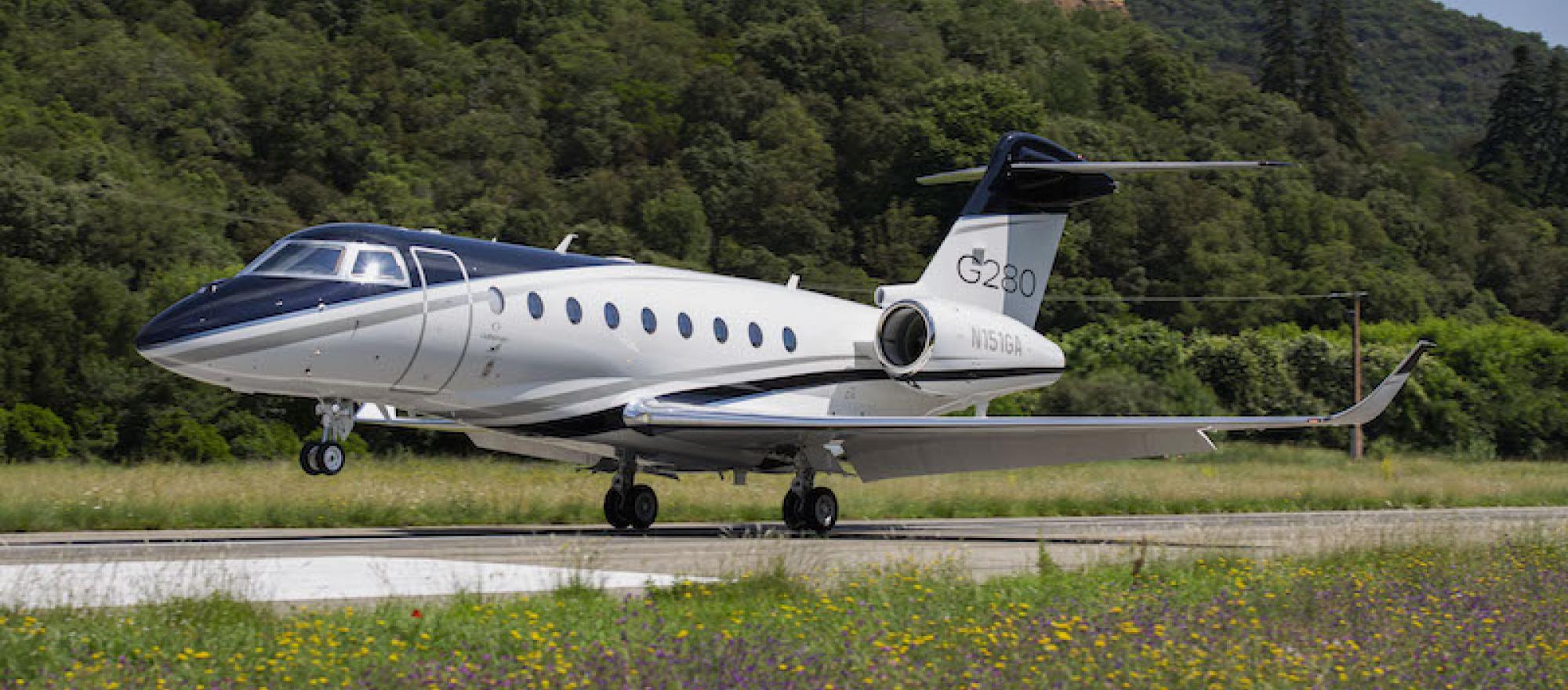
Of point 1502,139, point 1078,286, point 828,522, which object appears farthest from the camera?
point 1502,139

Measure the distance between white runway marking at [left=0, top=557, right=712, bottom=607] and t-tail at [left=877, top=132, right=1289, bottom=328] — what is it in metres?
12.3

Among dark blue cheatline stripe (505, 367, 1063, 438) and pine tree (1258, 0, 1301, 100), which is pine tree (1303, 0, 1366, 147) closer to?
pine tree (1258, 0, 1301, 100)

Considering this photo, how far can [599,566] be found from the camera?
13.2 metres

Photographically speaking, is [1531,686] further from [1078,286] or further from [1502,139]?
[1502,139]

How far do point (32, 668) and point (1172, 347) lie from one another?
1991 inches

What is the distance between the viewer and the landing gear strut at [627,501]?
21.2 m

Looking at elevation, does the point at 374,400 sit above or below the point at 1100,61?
below

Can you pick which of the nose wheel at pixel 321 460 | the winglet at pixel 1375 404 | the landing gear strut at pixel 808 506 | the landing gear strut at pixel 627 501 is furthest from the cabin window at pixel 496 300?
the winglet at pixel 1375 404

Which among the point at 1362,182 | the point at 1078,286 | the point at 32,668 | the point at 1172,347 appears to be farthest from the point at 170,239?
the point at 1362,182

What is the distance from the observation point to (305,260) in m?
17.3

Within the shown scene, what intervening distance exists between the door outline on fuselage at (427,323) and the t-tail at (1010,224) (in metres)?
8.59

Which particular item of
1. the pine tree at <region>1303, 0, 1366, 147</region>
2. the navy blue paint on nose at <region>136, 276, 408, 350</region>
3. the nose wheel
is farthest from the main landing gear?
the pine tree at <region>1303, 0, 1366, 147</region>

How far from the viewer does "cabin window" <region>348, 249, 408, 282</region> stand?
17.5 metres

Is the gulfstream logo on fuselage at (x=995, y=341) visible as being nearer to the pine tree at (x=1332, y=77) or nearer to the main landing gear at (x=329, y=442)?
the main landing gear at (x=329, y=442)
